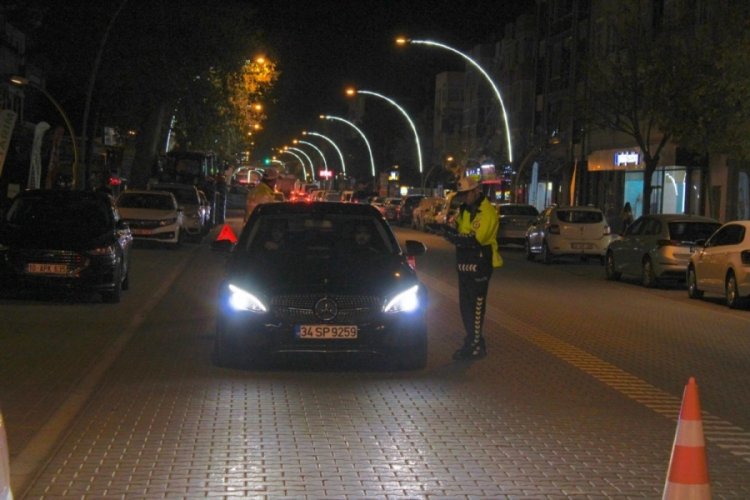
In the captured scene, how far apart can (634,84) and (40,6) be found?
19962mm

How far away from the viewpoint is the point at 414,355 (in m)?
11.6

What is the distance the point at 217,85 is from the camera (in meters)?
44.7

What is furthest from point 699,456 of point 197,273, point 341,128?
point 341,128

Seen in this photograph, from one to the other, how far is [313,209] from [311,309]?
177cm

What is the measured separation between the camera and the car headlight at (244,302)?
11.3 m

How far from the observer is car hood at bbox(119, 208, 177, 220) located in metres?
33.7

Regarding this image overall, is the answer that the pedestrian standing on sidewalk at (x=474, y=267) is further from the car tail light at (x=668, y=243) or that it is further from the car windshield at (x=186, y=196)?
the car windshield at (x=186, y=196)

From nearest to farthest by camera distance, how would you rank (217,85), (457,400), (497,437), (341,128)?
(497,437) < (457,400) < (217,85) < (341,128)

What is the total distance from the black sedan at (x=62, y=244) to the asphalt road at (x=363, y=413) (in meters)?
0.75

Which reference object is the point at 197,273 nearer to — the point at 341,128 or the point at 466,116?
the point at 466,116

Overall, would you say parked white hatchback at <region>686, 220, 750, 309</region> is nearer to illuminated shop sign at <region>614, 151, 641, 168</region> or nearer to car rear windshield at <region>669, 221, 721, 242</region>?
car rear windshield at <region>669, 221, 721, 242</region>

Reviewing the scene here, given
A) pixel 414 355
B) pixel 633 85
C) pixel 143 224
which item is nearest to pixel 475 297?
pixel 414 355

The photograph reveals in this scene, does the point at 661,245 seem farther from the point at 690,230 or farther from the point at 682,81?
the point at 682,81

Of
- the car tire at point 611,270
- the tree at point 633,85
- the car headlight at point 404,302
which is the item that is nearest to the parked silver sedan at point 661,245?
A: the car tire at point 611,270
